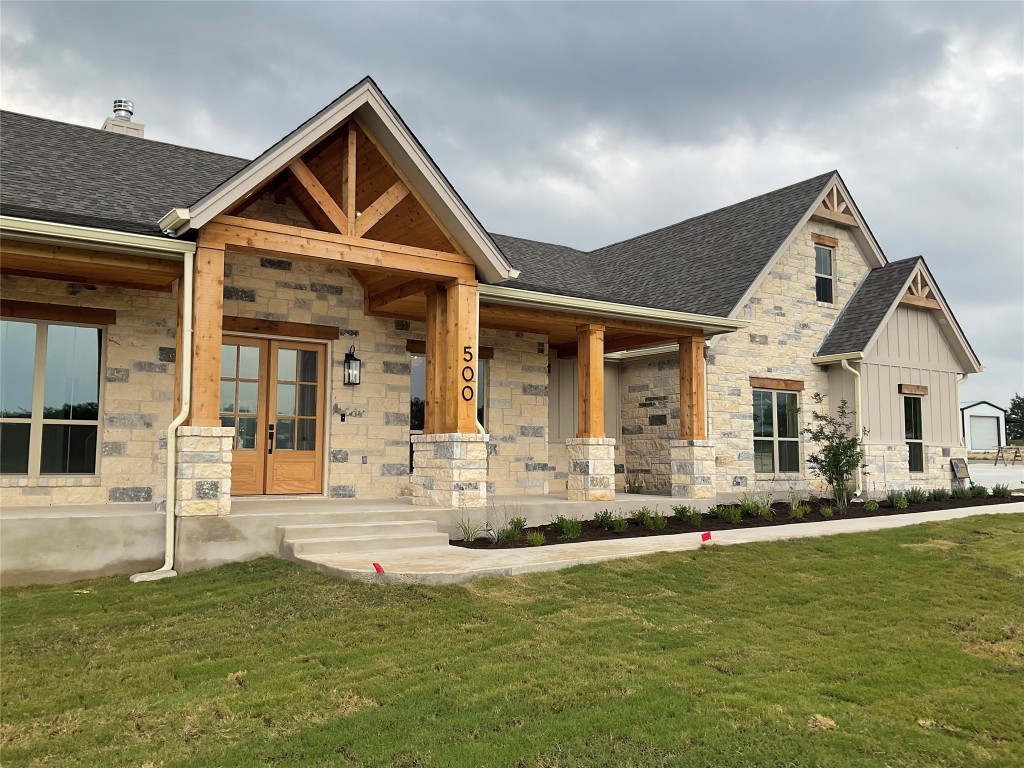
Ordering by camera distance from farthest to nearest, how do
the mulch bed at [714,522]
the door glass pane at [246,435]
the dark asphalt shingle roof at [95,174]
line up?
the door glass pane at [246,435] < the mulch bed at [714,522] < the dark asphalt shingle roof at [95,174]

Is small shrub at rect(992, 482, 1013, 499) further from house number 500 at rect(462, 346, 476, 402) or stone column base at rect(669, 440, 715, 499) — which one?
house number 500 at rect(462, 346, 476, 402)

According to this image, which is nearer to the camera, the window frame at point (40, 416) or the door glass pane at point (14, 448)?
the door glass pane at point (14, 448)

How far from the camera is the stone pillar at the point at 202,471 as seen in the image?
25.6 feet

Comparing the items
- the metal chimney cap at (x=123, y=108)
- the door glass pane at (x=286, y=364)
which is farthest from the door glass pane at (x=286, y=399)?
the metal chimney cap at (x=123, y=108)

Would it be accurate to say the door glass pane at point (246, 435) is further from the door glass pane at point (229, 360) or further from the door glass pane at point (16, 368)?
the door glass pane at point (16, 368)

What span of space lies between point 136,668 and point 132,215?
5.89 m

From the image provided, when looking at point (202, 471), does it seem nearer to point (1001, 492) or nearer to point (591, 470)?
point (591, 470)

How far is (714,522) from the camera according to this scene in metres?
11.5

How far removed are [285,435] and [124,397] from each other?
6.99 ft

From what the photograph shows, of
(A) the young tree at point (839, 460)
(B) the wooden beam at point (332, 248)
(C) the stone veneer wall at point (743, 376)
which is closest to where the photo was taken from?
(B) the wooden beam at point (332, 248)

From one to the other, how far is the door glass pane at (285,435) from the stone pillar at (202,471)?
8.46ft

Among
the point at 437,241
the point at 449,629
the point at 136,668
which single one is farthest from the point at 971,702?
the point at 437,241

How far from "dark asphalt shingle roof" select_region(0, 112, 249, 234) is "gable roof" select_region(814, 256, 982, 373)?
11.9 metres

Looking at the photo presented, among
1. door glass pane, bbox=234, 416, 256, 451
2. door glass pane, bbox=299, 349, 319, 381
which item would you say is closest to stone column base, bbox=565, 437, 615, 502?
door glass pane, bbox=299, 349, 319, 381
